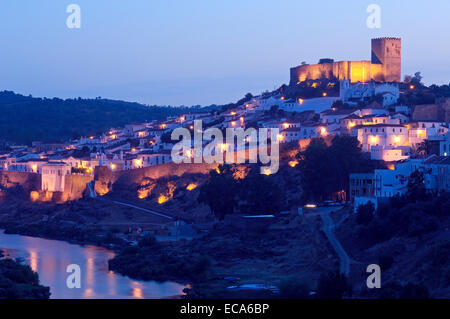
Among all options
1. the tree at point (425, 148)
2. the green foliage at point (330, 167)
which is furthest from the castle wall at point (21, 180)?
the tree at point (425, 148)

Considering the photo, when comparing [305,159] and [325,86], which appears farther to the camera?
[325,86]

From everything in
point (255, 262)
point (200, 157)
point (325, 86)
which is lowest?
point (255, 262)

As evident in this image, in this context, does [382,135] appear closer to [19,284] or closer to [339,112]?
[339,112]

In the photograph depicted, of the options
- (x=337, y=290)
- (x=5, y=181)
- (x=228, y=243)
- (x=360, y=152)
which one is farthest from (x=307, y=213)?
(x=5, y=181)

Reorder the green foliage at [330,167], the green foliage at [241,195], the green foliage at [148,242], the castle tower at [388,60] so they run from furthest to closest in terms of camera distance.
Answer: the castle tower at [388,60], the green foliage at [241,195], the green foliage at [330,167], the green foliage at [148,242]

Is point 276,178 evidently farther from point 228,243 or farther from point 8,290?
point 8,290

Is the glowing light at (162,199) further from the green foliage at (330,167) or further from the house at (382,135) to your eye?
the house at (382,135)
